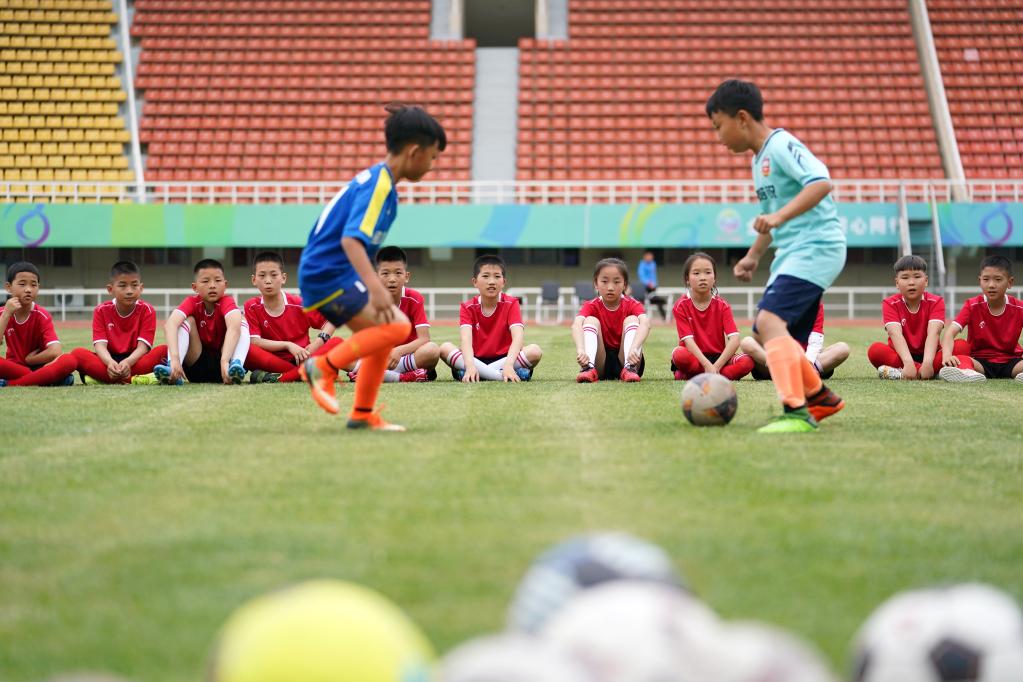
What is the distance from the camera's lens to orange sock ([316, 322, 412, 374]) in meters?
6.51

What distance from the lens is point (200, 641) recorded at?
101 inches

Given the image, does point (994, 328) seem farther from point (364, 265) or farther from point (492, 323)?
point (364, 265)

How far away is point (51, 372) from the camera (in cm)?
1018

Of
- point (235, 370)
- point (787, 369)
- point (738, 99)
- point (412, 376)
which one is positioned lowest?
point (412, 376)

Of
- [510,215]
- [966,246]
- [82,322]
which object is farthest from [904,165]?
[82,322]

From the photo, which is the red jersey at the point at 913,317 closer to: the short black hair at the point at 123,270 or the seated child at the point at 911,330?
the seated child at the point at 911,330

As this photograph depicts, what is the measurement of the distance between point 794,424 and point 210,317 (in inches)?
229

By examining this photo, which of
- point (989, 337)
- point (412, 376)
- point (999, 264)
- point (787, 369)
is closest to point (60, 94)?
point (412, 376)

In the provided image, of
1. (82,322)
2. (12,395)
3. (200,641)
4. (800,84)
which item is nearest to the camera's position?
(200,641)

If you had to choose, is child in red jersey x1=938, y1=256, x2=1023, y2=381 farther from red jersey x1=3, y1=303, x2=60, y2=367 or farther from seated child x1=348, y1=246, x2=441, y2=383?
red jersey x1=3, y1=303, x2=60, y2=367

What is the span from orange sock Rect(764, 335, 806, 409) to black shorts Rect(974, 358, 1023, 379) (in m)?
5.16

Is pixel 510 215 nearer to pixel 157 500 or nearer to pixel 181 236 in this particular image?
pixel 181 236

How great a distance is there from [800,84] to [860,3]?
417cm

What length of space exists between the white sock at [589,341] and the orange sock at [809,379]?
3.73m
